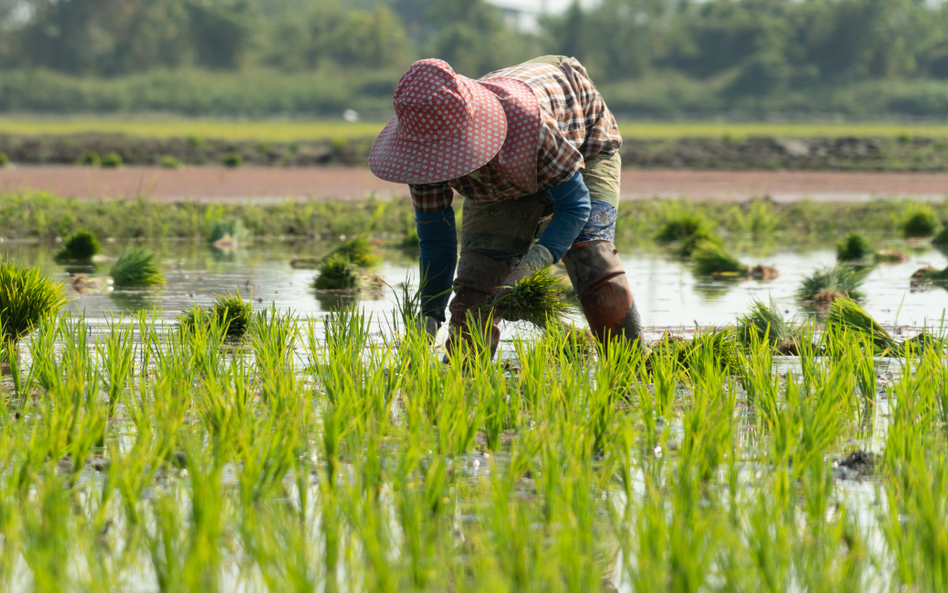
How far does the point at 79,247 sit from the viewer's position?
8234 millimetres

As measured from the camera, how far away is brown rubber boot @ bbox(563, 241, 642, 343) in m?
4.16

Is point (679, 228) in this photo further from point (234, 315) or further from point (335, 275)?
point (234, 315)

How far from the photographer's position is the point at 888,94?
2207 inches

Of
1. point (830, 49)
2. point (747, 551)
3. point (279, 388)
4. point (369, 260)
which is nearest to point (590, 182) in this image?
point (279, 388)

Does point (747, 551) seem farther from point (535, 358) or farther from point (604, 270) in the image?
point (604, 270)

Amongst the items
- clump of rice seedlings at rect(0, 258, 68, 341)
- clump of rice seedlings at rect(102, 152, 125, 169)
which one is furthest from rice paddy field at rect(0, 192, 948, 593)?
clump of rice seedlings at rect(102, 152, 125, 169)

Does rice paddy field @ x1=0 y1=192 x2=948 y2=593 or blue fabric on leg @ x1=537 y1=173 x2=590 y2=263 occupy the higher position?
blue fabric on leg @ x1=537 y1=173 x2=590 y2=263

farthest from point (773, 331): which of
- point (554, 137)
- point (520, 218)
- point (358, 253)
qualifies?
point (358, 253)

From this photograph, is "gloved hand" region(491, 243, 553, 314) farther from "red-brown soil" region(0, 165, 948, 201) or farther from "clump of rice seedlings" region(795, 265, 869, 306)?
"red-brown soil" region(0, 165, 948, 201)

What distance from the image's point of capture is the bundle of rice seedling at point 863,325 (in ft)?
15.0

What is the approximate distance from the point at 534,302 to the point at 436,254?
41 centimetres

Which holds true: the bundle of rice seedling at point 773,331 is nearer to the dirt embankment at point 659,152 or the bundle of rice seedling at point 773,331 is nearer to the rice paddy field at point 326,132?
the dirt embankment at point 659,152

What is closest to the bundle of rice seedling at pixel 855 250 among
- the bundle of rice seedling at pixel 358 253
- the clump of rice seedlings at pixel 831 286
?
the clump of rice seedlings at pixel 831 286

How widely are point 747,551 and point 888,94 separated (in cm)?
5862
